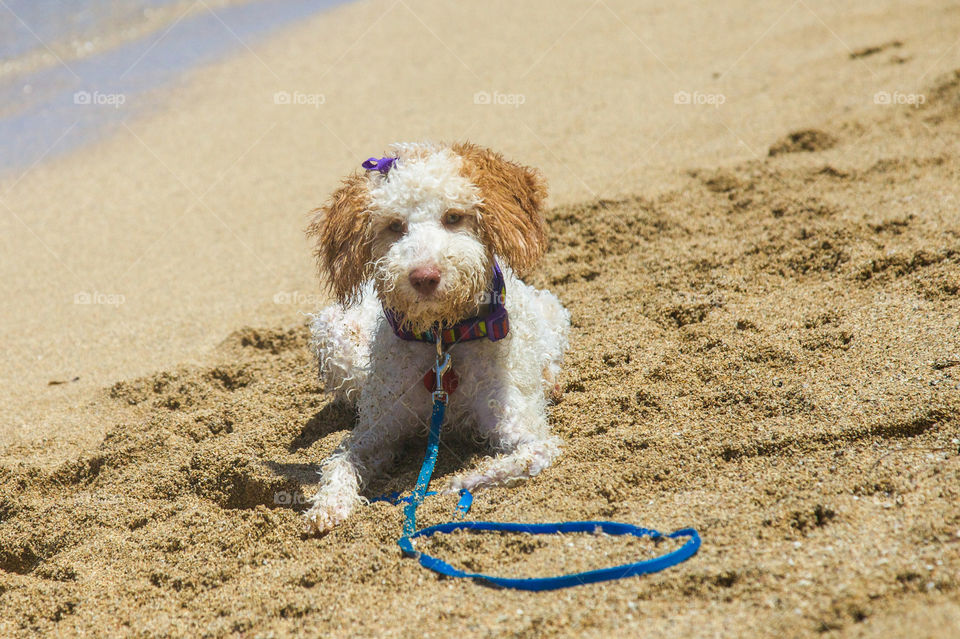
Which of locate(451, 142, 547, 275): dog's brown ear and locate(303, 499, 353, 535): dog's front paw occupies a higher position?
locate(451, 142, 547, 275): dog's brown ear

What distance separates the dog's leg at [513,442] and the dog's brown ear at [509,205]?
760 mm

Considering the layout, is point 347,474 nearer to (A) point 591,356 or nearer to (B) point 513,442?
(B) point 513,442

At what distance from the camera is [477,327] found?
401cm

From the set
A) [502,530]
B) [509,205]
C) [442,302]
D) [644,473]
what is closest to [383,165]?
[509,205]

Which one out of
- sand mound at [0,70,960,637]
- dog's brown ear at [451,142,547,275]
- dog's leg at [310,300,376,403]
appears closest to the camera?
sand mound at [0,70,960,637]

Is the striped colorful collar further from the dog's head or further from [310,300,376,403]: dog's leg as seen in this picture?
[310,300,376,403]: dog's leg

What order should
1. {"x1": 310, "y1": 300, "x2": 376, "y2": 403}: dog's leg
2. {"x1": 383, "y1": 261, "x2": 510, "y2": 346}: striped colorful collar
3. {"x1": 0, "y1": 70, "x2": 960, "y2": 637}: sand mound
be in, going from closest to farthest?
{"x1": 0, "y1": 70, "x2": 960, "y2": 637}: sand mound, {"x1": 383, "y1": 261, "x2": 510, "y2": 346}: striped colorful collar, {"x1": 310, "y1": 300, "x2": 376, "y2": 403}: dog's leg

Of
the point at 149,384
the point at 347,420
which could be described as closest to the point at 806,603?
the point at 347,420

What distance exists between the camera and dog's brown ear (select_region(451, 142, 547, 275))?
147 inches

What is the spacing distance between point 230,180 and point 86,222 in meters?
1.60

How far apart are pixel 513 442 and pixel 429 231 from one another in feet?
3.98

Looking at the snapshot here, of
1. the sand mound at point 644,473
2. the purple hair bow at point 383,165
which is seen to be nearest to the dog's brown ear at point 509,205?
the purple hair bow at point 383,165

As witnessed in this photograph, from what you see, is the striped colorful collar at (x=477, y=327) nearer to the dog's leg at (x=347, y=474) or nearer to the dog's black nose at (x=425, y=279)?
the dog's black nose at (x=425, y=279)

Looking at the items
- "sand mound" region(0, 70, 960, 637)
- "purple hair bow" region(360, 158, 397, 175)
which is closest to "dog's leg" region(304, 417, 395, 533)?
"sand mound" region(0, 70, 960, 637)
